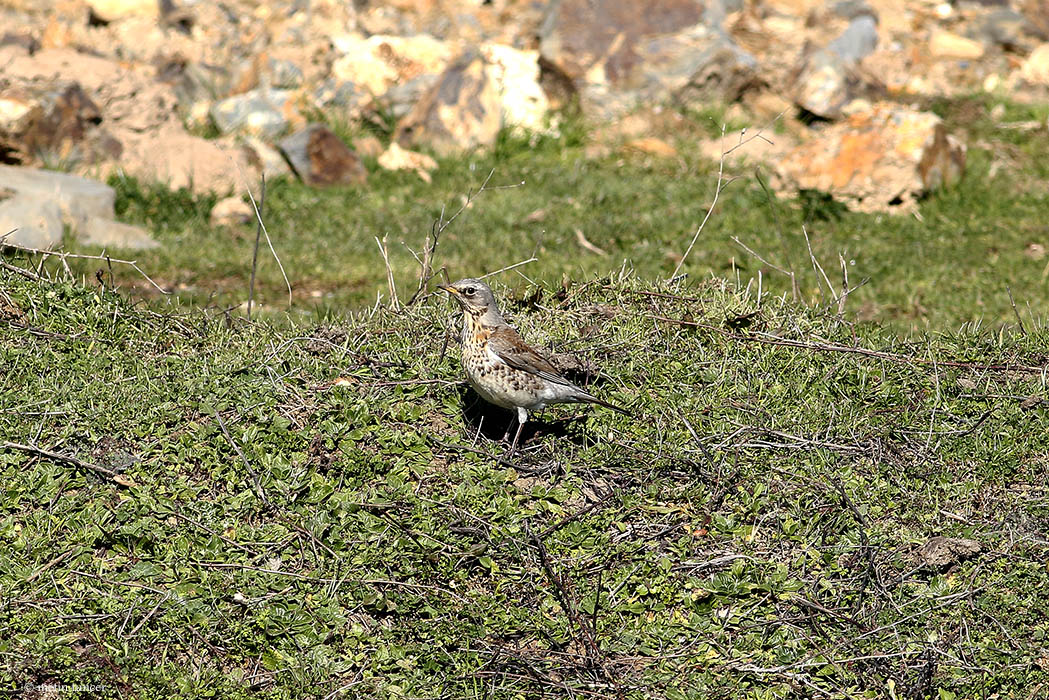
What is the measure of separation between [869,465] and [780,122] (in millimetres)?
8571

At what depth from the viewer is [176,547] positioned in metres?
4.73

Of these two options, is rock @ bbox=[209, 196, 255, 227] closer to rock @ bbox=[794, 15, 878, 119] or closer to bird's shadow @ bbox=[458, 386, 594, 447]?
bird's shadow @ bbox=[458, 386, 594, 447]

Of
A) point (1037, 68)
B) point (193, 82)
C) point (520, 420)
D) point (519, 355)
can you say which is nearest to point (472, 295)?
point (519, 355)

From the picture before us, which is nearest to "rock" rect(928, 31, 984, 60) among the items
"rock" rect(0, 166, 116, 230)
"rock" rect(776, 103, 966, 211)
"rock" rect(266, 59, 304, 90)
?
"rock" rect(776, 103, 966, 211)

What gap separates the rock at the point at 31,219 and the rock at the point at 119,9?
8.38m

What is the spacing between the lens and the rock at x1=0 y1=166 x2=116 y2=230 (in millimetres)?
9672

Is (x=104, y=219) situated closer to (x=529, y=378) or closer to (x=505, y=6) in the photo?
(x=529, y=378)

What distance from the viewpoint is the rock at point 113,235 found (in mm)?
9727

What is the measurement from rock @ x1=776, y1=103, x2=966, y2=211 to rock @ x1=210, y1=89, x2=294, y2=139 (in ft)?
17.7

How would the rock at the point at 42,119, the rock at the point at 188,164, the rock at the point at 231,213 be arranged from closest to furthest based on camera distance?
1. the rock at the point at 231,213
2. the rock at the point at 42,119
3. the rock at the point at 188,164

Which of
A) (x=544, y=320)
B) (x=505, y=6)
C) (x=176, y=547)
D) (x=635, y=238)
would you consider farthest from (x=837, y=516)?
(x=505, y=6)

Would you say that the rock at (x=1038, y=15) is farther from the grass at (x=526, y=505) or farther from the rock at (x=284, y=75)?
the grass at (x=526, y=505)

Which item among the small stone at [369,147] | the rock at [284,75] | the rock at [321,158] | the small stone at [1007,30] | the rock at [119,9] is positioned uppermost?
the small stone at [1007,30]

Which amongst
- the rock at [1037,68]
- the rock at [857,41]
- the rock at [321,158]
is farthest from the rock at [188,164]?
the rock at [1037,68]
